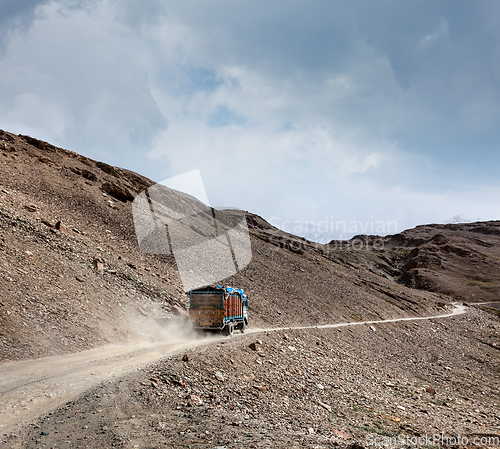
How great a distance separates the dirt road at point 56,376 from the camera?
10195 mm

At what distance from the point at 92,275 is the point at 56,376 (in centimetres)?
1128

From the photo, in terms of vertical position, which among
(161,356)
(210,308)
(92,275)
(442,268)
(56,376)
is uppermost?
(92,275)

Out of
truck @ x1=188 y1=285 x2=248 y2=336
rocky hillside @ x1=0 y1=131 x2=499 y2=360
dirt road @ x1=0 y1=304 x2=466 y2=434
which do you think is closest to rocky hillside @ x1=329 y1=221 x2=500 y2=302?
rocky hillside @ x1=0 y1=131 x2=499 y2=360

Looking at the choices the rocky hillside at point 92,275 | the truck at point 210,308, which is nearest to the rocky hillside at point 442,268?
the rocky hillside at point 92,275

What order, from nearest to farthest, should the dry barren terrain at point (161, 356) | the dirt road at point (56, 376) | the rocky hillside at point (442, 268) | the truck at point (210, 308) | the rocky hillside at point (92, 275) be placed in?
the dry barren terrain at point (161, 356) → the dirt road at point (56, 376) → the rocky hillside at point (92, 275) → the truck at point (210, 308) → the rocky hillside at point (442, 268)

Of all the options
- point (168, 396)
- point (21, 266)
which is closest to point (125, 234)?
point (21, 266)

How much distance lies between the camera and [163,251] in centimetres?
3756

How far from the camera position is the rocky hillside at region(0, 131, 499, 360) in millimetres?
17703

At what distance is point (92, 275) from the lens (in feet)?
77.6

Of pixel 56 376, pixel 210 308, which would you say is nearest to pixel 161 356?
pixel 56 376

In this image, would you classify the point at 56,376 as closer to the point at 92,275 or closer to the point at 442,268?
the point at 92,275

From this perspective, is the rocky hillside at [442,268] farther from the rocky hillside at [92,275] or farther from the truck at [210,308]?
the truck at [210,308]

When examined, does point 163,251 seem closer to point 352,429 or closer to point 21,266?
point 21,266

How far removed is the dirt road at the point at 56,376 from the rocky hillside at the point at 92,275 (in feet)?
3.72
